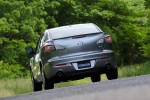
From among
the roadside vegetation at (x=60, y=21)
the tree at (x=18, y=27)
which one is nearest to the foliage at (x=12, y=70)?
the roadside vegetation at (x=60, y=21)

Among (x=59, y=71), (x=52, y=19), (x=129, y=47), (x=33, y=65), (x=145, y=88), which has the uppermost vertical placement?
(x=145, y=88)

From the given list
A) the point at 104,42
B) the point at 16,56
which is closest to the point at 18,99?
the point at 104,42

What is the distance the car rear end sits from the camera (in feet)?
38.2

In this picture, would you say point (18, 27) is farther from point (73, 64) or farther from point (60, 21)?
point (73, 64)

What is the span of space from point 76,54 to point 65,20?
30590 millimetres

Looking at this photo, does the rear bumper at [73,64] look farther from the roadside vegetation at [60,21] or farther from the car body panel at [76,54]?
the roadside vegetation at [60,21]

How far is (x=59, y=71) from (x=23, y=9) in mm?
27044

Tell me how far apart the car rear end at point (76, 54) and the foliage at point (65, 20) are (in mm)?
24472

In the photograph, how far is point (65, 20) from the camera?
42156 mm

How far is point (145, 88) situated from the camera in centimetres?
655

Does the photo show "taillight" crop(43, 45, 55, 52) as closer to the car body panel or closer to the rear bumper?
the car body panel

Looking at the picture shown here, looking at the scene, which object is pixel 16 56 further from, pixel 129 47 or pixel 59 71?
pixel 59 71

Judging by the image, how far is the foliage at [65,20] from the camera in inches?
1479

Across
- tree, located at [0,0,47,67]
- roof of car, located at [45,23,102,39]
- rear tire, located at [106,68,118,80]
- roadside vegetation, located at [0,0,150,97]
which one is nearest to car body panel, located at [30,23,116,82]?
roof of car, located at [45,23,102,39]
